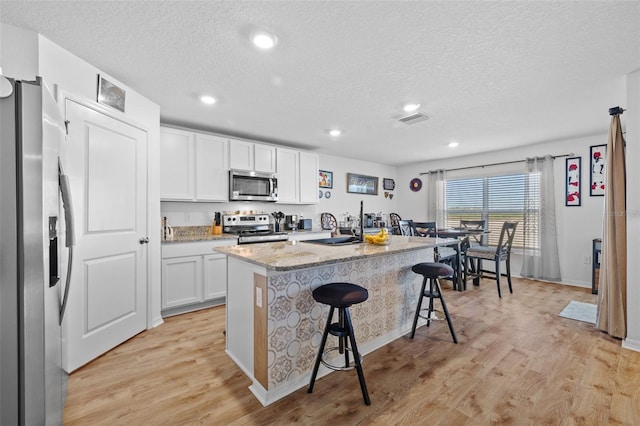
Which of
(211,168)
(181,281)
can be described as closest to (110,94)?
(211,168)

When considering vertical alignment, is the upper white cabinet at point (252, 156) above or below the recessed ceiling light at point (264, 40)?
below

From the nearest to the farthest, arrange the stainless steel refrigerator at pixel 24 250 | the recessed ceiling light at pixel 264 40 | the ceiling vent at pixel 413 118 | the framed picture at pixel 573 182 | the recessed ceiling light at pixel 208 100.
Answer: the stainless steel refrigerator at pixel 24 250, the recessed ceiling light at pixel 264 40, the recessed ceiling light at pixel 208 100, the ceiling vent at pixel 413 118, the framed picture at pixel 573 182

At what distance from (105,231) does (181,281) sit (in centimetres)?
106

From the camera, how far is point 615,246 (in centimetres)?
252

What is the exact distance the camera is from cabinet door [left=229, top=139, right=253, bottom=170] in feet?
12.6

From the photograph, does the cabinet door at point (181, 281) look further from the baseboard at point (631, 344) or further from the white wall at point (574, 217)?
the white wall at point (574, 217)

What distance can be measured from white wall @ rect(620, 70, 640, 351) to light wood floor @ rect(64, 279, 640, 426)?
23 cm

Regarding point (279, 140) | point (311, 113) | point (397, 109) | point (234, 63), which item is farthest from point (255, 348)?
point (279, 140)

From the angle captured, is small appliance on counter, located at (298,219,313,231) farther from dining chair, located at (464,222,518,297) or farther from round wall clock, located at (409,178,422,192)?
round wall clock, located at (409,178,422,192)

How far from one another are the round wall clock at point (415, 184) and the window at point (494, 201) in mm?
622

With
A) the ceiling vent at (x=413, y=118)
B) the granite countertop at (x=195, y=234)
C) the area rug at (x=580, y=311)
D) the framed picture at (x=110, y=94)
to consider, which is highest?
the ceiling vent at (x=413, y=118)

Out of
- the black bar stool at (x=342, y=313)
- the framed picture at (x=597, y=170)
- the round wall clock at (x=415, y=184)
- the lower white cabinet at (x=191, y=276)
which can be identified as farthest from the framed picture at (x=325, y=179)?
the framed picture at (x=597, y=170)

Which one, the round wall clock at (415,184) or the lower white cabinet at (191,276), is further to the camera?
the round wall clock at (415,184)

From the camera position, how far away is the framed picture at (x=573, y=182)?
429 cm
